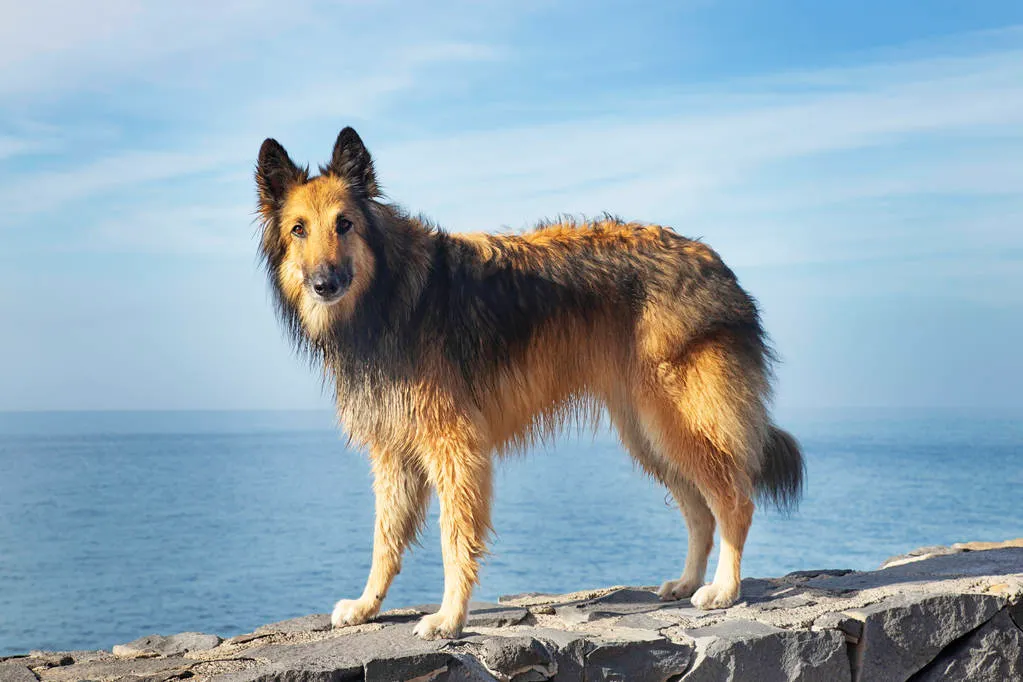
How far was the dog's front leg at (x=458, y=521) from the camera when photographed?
3.99 meters

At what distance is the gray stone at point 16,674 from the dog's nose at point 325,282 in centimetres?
192

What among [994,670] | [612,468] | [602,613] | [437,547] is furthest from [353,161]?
[612,468]

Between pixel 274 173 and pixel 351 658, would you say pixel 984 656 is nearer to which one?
pixel 351 658

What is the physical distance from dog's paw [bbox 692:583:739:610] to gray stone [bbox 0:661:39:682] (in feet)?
9.28

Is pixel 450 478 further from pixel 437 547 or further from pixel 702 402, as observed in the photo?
pixel 702 402

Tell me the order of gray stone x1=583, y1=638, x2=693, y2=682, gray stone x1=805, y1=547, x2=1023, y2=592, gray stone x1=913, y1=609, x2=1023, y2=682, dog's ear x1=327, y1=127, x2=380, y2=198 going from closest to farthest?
gray stone x1=583, y1=638, x2=693, y2=682 < dog's ear x1=327, y1=127, x2=380, y2=198 < gray stone x1=913, y1=609, x2=1023, y2=682 < gray stone x1=805, y1=547, x2=1023, y2=592

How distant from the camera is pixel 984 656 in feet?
15.8

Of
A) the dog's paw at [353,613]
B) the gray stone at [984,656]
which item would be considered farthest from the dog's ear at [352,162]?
the gray stone at [984,656]

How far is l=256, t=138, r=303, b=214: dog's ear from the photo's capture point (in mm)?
4133

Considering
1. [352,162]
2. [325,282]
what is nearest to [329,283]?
[325,282]

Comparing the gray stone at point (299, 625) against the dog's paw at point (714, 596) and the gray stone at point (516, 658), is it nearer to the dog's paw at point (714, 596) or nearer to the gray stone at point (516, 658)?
the gray stone at point (516, 658)

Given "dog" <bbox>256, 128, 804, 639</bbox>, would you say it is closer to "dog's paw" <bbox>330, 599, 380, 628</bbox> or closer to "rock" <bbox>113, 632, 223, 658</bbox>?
"dog's paw" <bbox>330, 599, 380, 628</bbox>

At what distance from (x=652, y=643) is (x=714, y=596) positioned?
53cm

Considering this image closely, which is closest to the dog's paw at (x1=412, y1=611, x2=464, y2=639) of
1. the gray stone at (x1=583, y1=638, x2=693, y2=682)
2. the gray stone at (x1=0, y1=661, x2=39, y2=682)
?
the gray stone at (x1=583, y1=638, x2=693, y2=682)
